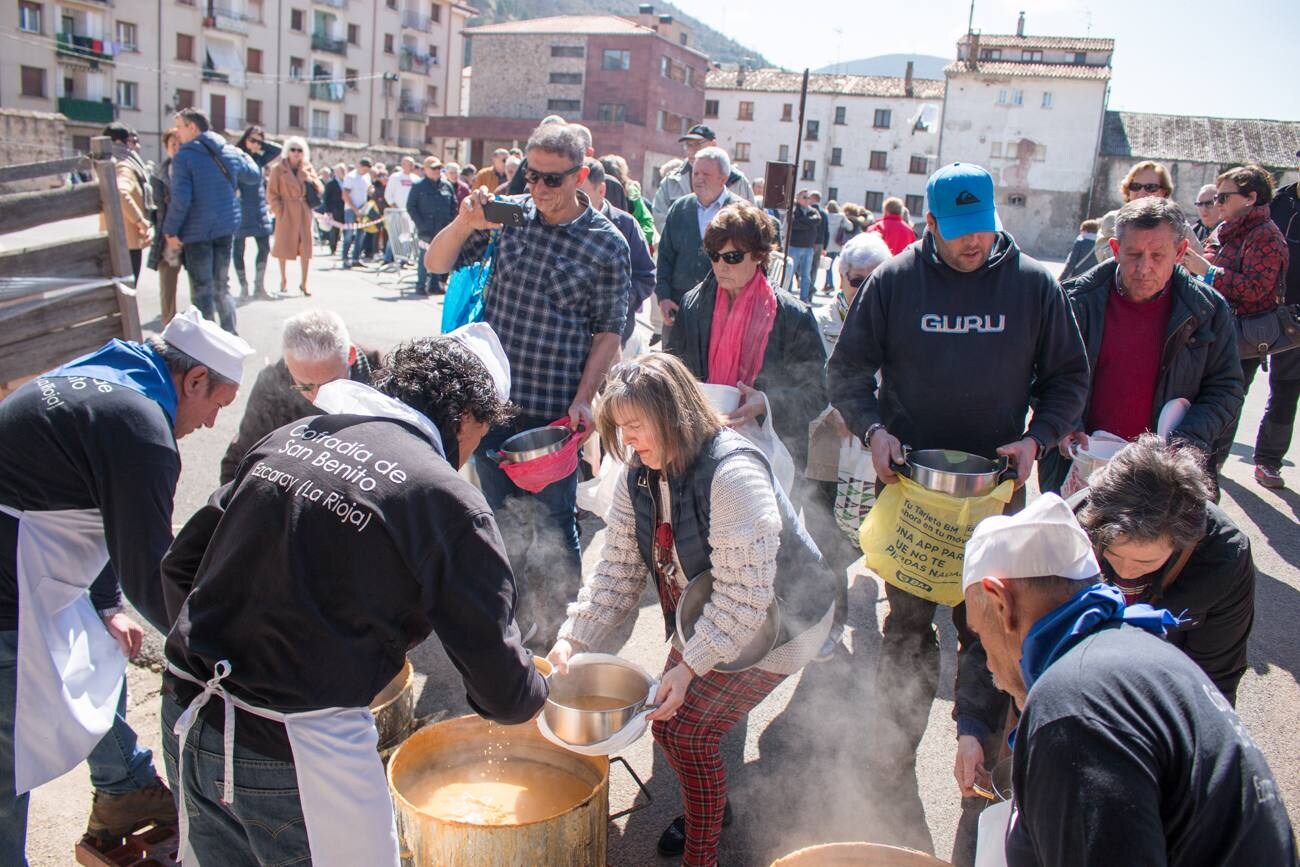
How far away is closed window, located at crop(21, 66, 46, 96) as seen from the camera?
45.3 meters

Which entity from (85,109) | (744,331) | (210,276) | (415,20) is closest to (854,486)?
(744,331)

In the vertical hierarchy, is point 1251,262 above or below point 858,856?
above

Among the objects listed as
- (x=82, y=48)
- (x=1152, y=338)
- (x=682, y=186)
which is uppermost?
(x=82, y=48)

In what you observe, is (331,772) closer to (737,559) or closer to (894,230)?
(737,559)

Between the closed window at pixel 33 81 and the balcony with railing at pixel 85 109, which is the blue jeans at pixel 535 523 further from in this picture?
the closed window at pixel 33 81

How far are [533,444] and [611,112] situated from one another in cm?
5597

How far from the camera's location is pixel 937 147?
53625 mm

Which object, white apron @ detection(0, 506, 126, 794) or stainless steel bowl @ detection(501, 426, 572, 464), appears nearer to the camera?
white apron @ detection(0, 506, 126, 794)

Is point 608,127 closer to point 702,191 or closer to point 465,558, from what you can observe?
point 702,191

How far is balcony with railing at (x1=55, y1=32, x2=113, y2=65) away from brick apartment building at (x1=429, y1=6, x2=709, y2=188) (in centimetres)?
1627

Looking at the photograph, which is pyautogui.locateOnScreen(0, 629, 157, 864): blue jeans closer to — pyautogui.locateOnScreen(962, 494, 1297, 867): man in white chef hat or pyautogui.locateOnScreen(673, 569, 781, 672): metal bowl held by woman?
pyautogui.locateOnScreen(673, 569, 781, 672): metal bowl held by woman

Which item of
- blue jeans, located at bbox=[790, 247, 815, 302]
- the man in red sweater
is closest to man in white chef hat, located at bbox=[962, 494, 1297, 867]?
the man in red sweater

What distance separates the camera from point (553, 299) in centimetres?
408

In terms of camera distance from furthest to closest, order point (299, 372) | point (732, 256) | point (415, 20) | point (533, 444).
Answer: point (415, 20) → point (732, 256) → point (533, 444) → point (299, 372)
